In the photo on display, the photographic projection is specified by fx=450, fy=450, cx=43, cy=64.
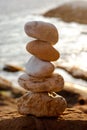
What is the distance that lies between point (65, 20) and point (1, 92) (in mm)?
14030

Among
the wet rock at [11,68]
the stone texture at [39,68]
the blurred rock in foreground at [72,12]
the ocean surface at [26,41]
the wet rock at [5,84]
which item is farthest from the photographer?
the blurred rock in foreground at [72,12]

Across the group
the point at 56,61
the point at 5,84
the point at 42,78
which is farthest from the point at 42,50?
the point at 56,61

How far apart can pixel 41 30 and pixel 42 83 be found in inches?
26.5

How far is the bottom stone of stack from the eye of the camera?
571 centimetres

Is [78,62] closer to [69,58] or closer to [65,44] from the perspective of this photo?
[69,58]

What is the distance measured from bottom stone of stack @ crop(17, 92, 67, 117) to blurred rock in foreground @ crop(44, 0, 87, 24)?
18050 millimetres

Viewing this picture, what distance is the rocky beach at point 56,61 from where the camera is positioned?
18.7 ft

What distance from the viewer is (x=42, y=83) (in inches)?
224

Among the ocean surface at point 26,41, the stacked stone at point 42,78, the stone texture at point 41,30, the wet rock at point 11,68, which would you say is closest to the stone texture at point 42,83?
the stacked stone at point 42,78

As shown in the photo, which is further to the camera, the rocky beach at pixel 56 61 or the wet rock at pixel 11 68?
the wet rock at pixel 11 68

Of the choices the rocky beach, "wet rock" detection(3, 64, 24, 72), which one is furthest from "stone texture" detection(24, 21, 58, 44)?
"wet rock" detection(3, 64, 24, 72)

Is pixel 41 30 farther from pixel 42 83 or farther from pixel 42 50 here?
pixel 42 83

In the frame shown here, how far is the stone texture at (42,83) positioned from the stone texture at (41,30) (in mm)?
527

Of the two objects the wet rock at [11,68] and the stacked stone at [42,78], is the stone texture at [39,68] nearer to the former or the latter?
the stacked stone at [42,78]
